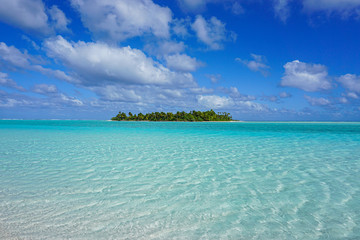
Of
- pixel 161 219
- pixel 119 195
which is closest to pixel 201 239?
pixel 161 219

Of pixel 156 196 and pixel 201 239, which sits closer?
pixel 201 239

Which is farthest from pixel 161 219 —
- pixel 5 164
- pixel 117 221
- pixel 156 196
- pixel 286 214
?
pixel 5 164

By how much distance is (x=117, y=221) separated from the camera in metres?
3.59

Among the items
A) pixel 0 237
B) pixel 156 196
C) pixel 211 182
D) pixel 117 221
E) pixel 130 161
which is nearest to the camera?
pixel 0 237

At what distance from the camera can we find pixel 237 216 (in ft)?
12.5

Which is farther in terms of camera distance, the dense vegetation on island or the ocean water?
the dense vegetation on island

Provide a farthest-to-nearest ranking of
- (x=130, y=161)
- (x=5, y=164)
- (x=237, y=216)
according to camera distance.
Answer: (x=130, y=161) < (x=5, y=164) < (x=237, y=216)

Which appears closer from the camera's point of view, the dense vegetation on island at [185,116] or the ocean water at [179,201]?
the ocean water at [179,201]

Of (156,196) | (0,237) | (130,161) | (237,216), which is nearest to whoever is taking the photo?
(0,237)

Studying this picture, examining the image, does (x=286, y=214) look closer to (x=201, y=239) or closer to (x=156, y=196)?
(x=201, y=239)

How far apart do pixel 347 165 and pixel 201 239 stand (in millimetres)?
7834

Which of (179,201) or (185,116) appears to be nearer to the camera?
(179,201)

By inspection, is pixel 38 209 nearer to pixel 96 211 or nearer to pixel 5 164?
pixel 96 211

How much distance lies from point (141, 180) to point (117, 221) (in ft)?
8.04
